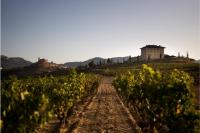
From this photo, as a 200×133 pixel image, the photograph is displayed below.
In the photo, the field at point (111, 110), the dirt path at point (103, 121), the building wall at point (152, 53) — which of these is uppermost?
the building wall at point (152, 53)

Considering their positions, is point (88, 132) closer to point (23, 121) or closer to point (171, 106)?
point (171, 106)

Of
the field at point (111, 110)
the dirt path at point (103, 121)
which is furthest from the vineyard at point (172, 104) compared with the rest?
the dirt path at point (103, 121)

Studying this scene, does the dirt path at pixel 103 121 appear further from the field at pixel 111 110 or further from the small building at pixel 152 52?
the small building at pixel 152 52

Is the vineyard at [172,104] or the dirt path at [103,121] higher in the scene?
the vineyard at [172,104]

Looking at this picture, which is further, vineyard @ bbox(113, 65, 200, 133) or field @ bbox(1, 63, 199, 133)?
vineyard @ bbox(113, 65, 200, 133)

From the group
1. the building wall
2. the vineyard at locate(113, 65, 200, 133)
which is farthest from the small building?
the vineyard at locate(113, 65, 200, 133)

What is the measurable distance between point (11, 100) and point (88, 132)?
7.37 m

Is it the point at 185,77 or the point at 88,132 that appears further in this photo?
the point at 88,132

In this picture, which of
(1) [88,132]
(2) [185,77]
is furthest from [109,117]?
(2) [185,77]

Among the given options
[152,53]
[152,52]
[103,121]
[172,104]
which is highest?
[152,52]

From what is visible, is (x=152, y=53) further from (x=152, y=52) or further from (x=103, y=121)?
(x=103, y=121)

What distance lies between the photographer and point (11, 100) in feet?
29.8

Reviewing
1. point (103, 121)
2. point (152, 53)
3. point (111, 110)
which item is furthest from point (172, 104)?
point (152, 53)

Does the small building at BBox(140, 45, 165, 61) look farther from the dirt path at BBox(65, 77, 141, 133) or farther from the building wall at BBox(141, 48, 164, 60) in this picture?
the dirt path at BBox(65, 77, 141, 133)
